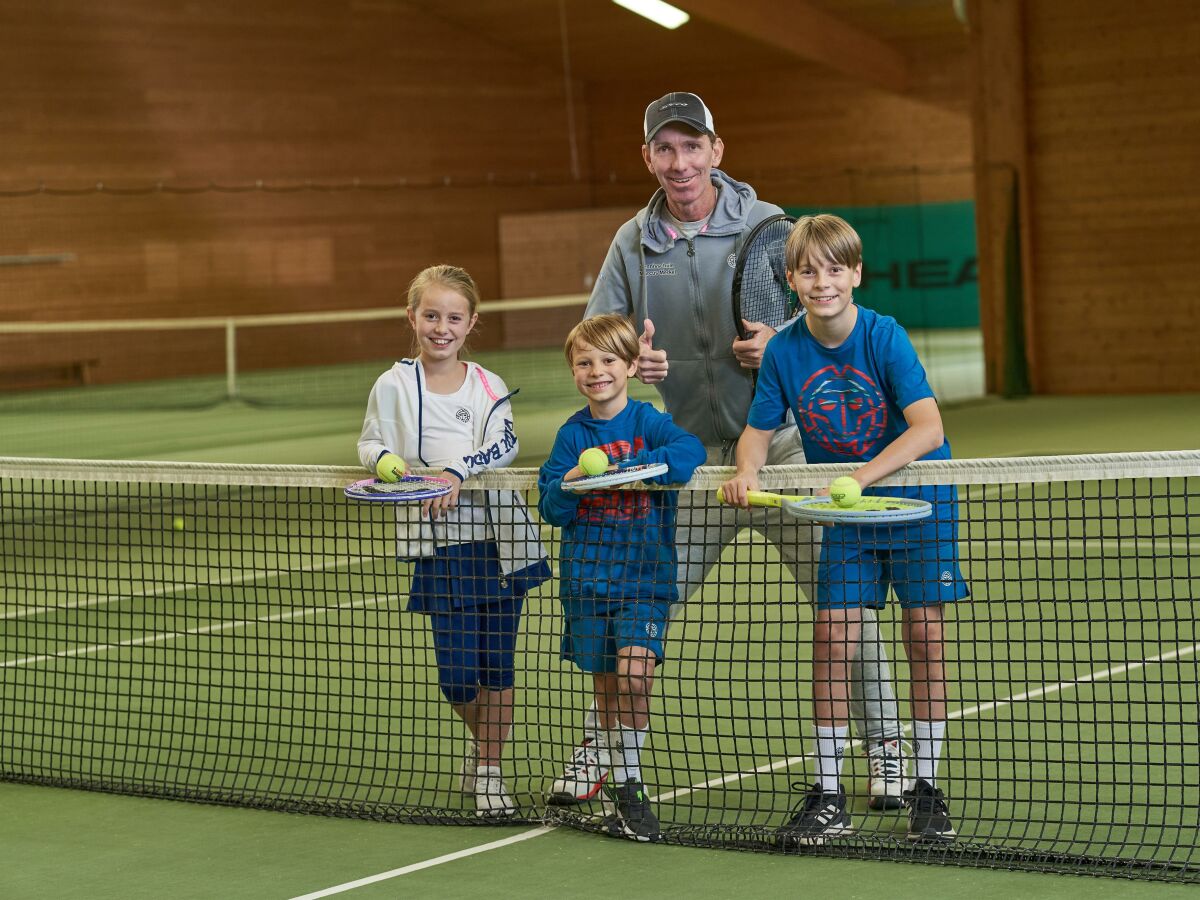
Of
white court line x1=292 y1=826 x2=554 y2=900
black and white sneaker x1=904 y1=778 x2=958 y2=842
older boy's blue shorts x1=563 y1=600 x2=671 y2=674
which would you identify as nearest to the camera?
white court line x1=292 y1=826 x2=554 y2=900

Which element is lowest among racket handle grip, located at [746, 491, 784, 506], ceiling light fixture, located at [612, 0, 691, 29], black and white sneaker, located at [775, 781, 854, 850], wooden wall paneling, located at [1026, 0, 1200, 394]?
black and white sneaker, located at [775, 781, 854, 850]

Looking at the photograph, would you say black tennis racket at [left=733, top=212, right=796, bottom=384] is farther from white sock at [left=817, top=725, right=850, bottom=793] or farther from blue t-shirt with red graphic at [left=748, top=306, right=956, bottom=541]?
white sock at [left=817, top=725, right=850, bottom=793]

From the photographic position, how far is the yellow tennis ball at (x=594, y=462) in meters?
4.45

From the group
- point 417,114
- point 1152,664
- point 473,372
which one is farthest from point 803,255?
point 417,114

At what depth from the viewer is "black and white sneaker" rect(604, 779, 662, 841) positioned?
4539mm

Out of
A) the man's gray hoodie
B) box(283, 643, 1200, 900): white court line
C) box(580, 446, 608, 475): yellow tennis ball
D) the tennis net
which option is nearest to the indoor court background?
the tennis net

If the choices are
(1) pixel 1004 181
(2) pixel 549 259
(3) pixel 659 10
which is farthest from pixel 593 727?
(2) pixel 549 259

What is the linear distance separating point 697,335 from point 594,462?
762 millimetres

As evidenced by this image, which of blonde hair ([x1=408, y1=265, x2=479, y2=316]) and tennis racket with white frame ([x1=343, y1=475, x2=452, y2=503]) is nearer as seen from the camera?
tennis racket with white frame ([x1=343, y1=475, x2=452, y2=503])

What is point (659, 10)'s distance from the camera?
77.7 ft

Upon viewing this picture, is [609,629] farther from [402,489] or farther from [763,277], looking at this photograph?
[763,277]

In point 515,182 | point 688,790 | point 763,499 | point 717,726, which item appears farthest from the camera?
point 515,182

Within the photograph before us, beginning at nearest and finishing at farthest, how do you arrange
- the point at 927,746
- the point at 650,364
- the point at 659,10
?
the point at 927,746 < the point at 650,364 < the point at 659,10

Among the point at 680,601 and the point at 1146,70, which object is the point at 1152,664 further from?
the point at 1146,70
